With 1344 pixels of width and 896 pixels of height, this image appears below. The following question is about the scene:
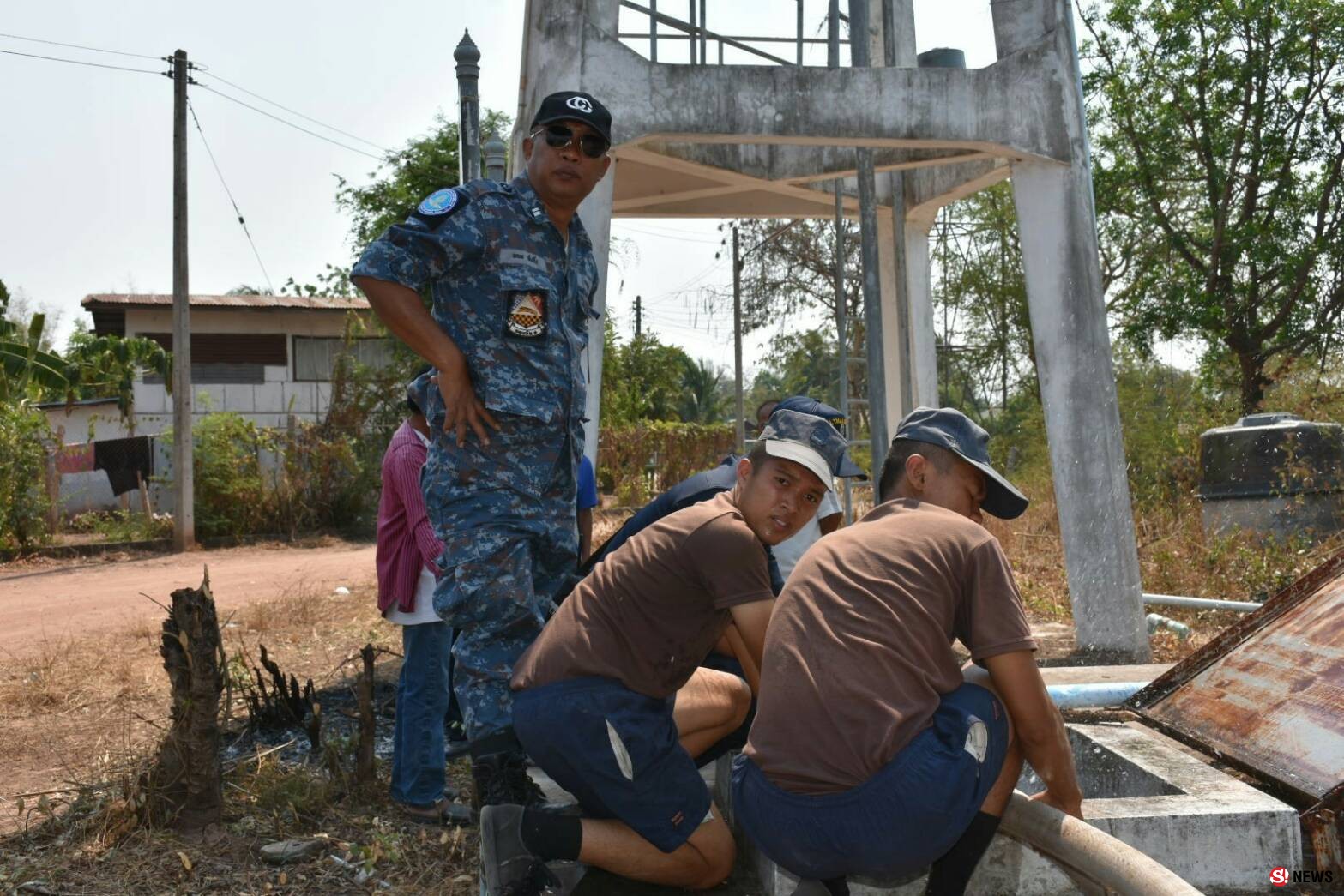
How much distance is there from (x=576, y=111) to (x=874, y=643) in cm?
178

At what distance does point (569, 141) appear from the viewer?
3.54 meters

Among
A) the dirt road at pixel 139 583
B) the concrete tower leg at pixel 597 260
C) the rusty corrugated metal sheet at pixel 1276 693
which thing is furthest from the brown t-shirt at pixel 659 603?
the dirt road at pixel 139 583

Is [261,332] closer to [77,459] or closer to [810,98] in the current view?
[77,459]

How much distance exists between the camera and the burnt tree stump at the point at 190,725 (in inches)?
157

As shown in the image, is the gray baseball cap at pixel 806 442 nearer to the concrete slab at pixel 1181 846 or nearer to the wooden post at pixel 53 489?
the concrete slab at pixel 1181 846

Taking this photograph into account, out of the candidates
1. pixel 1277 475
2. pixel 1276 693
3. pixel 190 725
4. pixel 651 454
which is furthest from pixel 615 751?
pixel 651 454

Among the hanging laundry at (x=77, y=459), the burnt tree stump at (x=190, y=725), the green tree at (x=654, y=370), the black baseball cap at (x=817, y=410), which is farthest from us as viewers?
the green tree at (x=654, y=370)

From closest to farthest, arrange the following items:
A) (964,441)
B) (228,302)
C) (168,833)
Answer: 1. (964,441)
2. (168,833)
3. (228,302)

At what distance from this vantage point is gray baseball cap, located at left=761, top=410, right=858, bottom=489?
3117 mm

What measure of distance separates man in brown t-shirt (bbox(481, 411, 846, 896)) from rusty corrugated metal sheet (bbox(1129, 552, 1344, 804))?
5.56 ft

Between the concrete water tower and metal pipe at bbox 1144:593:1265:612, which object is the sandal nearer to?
the concrete water tower

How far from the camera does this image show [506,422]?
3.50 m

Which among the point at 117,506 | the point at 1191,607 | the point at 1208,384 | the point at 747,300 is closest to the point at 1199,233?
the point at 1208,384

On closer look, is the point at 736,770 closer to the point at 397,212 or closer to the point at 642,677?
the point at 642,677
